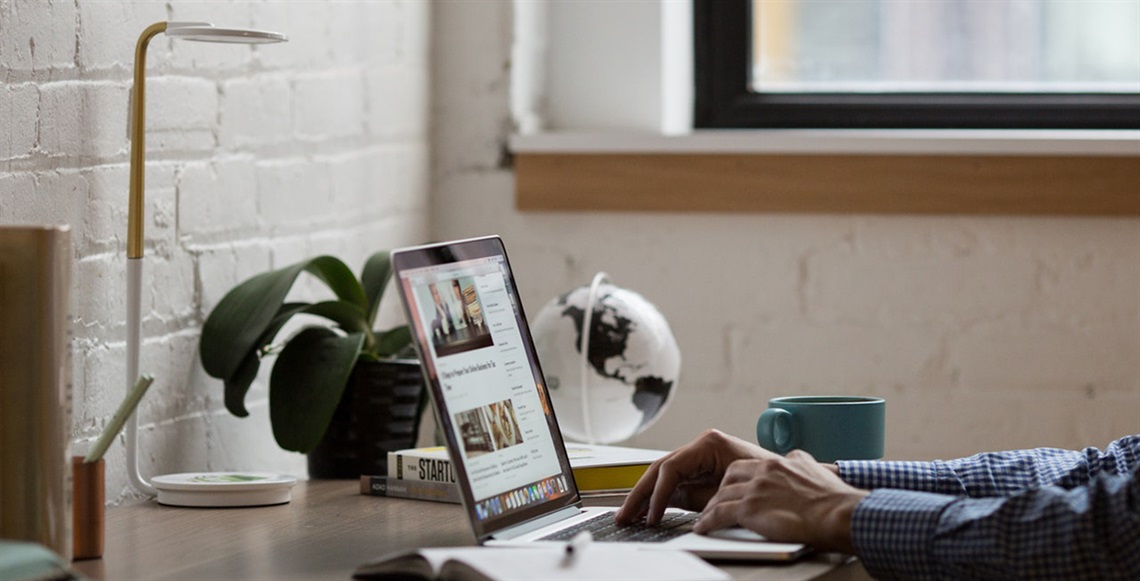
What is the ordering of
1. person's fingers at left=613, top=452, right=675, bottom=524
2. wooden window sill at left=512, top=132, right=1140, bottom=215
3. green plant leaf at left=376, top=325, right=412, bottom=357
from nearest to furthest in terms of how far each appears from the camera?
person's fingers at left=613, top=452, right=675, bottom=524
green plant leaf at left=376, top=325, right=412, bottom=357
wooden window sill at left=512, top=132, right=1140, bottom=215

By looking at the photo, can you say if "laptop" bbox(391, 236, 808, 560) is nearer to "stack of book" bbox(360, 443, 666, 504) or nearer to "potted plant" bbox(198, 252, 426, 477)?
"stack of book" bbox(360, 443, 666, 504)

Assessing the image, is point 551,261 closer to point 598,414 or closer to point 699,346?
point 699,346

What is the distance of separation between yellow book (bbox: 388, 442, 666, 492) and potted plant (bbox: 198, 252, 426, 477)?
4.7 inches

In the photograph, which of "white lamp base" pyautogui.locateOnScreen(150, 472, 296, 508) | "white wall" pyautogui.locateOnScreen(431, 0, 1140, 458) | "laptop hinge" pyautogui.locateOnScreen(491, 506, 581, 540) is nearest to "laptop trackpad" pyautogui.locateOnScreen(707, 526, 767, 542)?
"laptop hinge" pyautogui.locateOnScreen(491, 506, 581, 540)

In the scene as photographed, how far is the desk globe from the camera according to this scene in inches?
67.2

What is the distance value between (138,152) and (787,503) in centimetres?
70

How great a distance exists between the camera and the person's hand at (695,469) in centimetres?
127

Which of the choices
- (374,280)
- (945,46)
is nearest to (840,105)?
(945,46)

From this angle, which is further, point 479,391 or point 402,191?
point 402,191

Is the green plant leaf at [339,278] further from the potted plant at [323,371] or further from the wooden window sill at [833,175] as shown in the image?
the wooden window sill at [833,175]

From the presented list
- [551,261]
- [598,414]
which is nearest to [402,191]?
[551,261]

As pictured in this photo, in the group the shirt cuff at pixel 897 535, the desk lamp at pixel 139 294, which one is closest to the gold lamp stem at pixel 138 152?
the desk lamp at pixel 139 294

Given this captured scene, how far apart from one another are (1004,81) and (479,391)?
4.25ft

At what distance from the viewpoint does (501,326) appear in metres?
1.25
